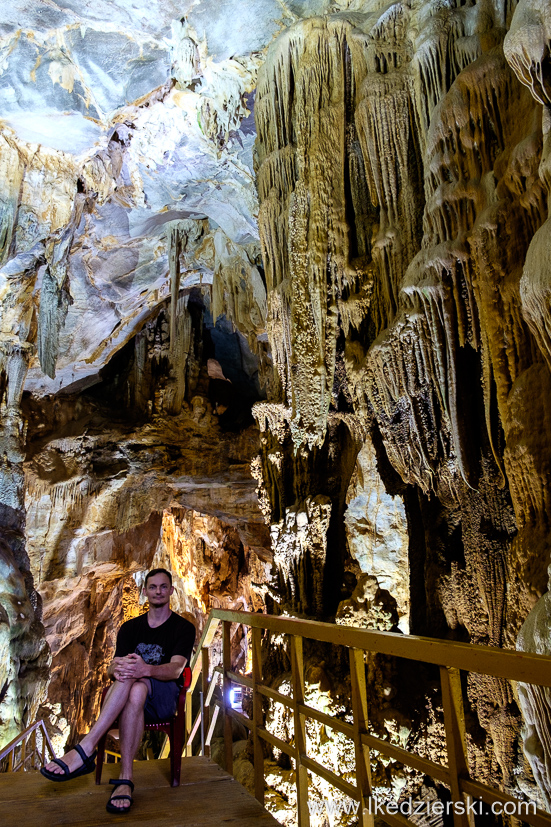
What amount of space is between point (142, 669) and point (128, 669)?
53 mm

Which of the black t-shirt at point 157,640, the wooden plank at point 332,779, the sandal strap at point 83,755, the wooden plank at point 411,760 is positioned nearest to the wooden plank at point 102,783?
the sandal strap at point 83,755

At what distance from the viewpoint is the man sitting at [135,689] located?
2.16m

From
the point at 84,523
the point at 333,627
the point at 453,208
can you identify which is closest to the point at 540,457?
the point at 333,627

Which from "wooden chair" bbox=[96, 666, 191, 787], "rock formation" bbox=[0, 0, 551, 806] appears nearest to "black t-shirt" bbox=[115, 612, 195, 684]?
"wooden chair" bbox=[96, 666, 191, 787]

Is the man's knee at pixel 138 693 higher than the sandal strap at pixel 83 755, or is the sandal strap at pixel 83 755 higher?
the man's knee at pixel 138 693

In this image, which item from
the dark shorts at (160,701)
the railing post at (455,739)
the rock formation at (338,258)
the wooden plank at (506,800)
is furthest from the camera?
the rock formation at (338,258)

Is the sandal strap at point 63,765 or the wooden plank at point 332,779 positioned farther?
the sandal strap at point 63,765

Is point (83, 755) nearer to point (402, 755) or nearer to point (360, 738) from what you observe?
point (360, 738)

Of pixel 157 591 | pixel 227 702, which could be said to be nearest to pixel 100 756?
pixel 157 591

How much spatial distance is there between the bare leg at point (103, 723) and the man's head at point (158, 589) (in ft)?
1.25

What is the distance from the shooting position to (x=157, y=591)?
2.54m

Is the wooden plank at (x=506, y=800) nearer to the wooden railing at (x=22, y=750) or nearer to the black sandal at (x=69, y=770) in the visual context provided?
the black sandal at (x=69, y=770)

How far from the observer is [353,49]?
595 cm

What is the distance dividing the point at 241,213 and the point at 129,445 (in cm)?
485
